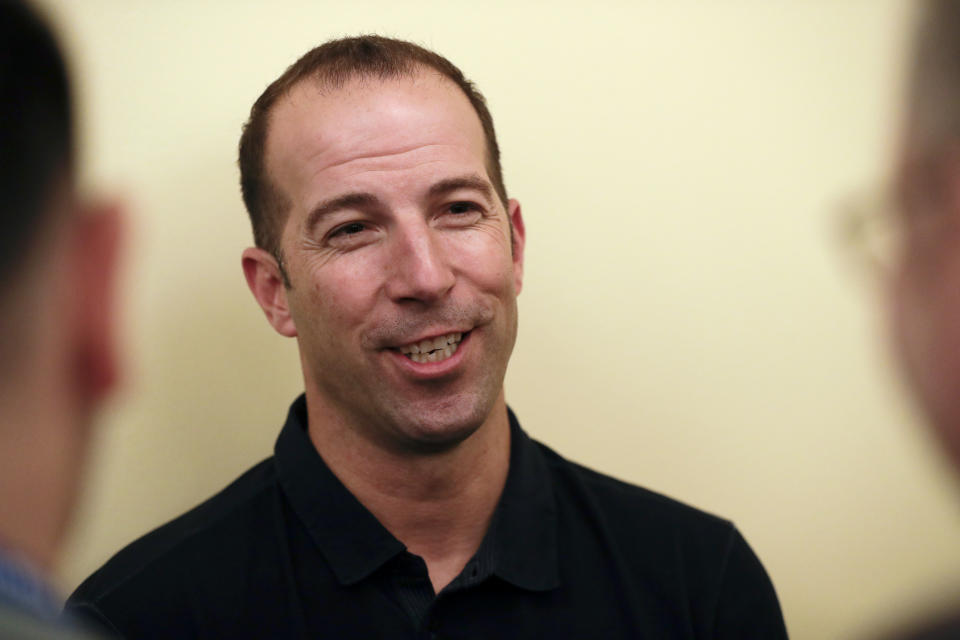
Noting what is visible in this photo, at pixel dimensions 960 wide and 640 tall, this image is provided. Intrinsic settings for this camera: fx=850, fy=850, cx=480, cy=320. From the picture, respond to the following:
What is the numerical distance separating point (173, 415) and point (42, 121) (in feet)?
4.25

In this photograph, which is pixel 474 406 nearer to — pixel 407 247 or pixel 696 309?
pixel 407 247

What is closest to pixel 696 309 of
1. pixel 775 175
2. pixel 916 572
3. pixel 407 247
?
pixel 775 175

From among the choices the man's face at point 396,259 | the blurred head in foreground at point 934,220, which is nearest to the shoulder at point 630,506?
the man's face at point 396,259

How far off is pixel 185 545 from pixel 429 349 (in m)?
0.53

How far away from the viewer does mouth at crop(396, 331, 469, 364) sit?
54.2 inches

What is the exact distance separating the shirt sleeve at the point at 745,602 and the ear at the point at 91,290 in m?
1.15

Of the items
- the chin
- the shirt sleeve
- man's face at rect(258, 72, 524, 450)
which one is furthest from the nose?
the shirt sleeve

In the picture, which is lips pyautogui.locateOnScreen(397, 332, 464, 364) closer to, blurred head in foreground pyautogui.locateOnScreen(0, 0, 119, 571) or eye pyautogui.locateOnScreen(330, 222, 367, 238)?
eye pyautogui.locateOnScreen(330, 222, 367, 238)

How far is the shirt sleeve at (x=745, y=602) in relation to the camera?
1.48 metres

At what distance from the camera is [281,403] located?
185cm

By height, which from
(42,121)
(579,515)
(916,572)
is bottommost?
(916,572)

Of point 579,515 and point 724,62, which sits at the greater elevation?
point 724,62

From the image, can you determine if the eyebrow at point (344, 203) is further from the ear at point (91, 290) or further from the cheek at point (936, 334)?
the cheek at point (936, 334)

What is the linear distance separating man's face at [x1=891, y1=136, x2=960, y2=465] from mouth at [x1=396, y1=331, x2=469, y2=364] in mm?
838
